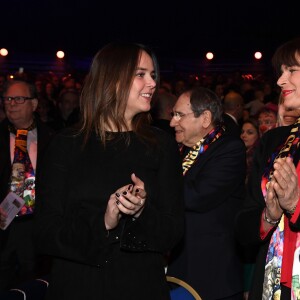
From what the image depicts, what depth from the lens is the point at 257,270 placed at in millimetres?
2658

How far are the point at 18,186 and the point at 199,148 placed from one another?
5.72ft

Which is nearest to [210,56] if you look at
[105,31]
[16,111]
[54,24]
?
[105,31]

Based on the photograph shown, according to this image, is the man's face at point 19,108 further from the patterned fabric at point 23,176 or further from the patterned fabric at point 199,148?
the patterned fabric at point 199,148

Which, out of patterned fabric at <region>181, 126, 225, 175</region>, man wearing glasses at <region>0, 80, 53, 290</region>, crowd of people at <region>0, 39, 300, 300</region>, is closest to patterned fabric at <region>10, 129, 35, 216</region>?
man wearing glasses at <region>0, 80, 53, 290</region>

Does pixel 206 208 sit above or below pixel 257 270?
above

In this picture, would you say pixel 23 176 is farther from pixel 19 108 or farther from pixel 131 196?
pixel 131 196

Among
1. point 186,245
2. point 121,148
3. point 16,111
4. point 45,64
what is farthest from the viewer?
point 45,64

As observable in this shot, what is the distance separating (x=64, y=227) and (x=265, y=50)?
21.2 metres

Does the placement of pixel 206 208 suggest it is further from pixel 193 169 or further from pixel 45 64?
pixel 45 64

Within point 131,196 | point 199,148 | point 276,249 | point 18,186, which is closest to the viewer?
point 131,196

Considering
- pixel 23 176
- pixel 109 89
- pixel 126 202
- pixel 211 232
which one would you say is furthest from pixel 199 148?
pixel 126 202

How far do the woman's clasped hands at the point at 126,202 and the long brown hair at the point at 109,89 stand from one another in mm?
345

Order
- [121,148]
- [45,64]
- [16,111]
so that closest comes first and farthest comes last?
[121,148]
[16,111]
[45,64]

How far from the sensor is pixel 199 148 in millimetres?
4066
